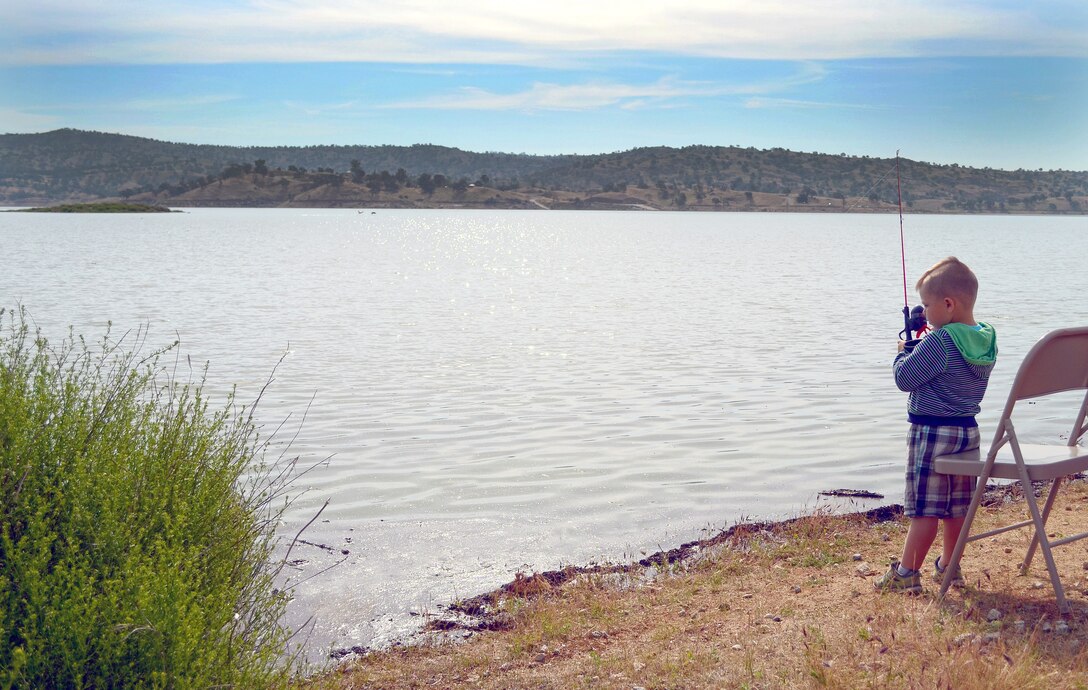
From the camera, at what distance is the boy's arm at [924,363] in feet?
18.7

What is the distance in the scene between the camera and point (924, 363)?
573cm

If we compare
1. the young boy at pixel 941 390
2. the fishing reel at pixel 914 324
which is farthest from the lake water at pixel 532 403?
the fishing reel at pixel 914 324

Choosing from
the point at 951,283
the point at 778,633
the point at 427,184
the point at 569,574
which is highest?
the point at 427,184

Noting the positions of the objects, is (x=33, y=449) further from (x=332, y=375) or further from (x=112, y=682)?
(x=332, y=375)

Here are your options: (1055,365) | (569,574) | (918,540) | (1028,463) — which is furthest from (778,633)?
(569,574)

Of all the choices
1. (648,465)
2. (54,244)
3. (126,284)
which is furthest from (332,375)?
(54,244)

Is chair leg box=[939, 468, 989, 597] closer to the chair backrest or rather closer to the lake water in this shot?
the chair backrest

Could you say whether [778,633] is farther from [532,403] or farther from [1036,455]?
[532,403]

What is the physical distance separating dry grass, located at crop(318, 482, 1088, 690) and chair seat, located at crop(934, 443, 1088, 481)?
71cm

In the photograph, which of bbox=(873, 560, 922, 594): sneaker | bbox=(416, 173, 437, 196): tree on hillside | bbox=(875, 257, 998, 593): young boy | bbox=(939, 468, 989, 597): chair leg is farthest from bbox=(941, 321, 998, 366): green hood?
bbox=(416, 173, 437, 196): tree on hillside

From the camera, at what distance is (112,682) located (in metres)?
4.01

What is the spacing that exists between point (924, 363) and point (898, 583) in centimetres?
125

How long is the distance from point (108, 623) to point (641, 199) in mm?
176453

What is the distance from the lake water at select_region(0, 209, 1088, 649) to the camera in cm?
830
